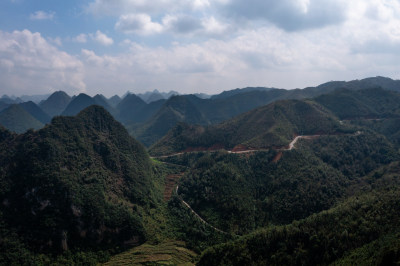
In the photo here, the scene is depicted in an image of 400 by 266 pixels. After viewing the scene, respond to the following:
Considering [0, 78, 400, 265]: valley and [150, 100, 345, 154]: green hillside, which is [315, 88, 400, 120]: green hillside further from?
[0, 78, 400, 265]: valley

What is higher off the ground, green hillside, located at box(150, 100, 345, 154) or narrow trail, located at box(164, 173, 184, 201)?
green hillside, located at box(150, 100, 345, 154)

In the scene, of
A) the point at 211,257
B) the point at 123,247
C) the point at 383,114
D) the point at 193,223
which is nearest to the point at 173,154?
the point at 193,223

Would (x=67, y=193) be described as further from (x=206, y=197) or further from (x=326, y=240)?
(x=326, y=240)

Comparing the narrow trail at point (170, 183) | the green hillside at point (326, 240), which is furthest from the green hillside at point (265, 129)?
the green hillside at point (326, 240)

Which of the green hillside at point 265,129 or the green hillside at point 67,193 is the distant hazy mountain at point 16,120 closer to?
the green hillside at point 265,129

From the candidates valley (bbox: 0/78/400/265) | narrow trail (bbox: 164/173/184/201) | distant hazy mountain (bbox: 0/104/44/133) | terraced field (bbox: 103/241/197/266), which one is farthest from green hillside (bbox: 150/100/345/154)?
distant hazy mountain (bbox: 0/104/44/133)

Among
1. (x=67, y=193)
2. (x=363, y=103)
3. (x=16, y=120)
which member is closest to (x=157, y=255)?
(x=67, y=193)
